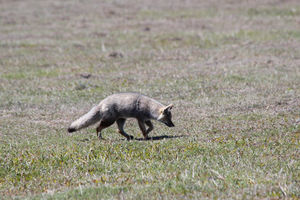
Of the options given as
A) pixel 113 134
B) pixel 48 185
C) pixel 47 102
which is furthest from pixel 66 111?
pixel 48 185

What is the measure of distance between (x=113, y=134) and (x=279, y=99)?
5.73 m

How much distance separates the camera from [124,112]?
1272 cm

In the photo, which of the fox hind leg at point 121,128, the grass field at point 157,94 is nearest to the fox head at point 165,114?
the grass field at point 157,94

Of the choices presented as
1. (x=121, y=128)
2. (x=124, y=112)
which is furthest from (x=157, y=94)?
(x=124, y=112)

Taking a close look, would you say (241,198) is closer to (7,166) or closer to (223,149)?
(223,149)

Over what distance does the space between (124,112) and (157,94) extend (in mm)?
6019

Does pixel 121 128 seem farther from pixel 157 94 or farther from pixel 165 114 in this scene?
pixel 157 94

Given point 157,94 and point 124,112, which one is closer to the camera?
point 124,112

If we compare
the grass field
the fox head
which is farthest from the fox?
the grass field

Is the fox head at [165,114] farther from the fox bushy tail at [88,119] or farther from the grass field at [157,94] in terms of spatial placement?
the fox bushy tail at [88,119]

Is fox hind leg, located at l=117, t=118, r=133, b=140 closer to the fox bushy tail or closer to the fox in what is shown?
the fox

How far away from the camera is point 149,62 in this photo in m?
25.4

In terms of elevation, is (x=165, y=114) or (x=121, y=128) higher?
(x=165, y=114)

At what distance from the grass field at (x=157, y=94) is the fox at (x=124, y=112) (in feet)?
1.57
